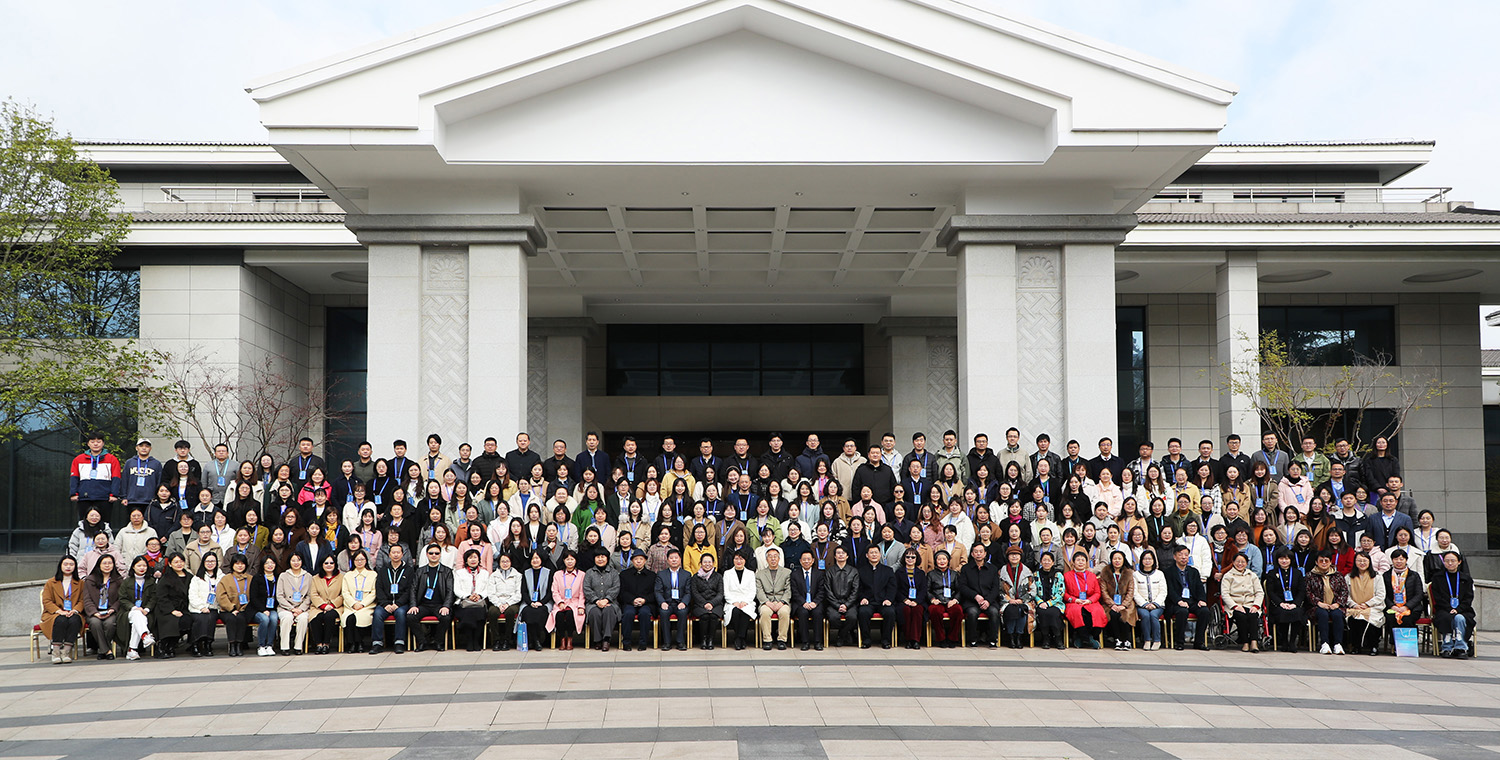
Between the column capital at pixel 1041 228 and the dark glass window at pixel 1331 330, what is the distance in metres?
11.7

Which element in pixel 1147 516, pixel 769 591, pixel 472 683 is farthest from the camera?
pixel 1147 516

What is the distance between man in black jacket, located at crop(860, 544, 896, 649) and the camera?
1231 centimetres

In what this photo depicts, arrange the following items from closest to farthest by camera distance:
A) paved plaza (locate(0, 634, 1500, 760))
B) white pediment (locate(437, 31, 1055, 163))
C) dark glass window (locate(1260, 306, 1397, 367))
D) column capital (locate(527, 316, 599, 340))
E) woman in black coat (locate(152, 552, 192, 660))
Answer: paved plaza (locate(0, 634, 1500, 760))
woman in black coat (locate(152, 552, 192, 660))
white pediment (locate(437, 31, 1055, 163))
column capital (locate(527, 316, 599, 340))
dark glass window (locate(1260, 306, 1397, 367))

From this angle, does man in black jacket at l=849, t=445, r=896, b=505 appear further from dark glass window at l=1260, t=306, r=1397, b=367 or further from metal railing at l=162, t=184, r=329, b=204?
metal railing at l=162, t=184, r=329, b=204

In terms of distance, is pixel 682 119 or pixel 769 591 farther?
pixel 682 119

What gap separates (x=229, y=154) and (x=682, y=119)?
17.6m

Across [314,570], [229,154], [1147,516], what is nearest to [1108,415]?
[1147,516]

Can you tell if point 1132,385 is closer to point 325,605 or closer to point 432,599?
point 432,599

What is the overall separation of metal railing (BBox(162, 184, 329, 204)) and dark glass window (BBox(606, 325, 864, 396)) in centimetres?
787

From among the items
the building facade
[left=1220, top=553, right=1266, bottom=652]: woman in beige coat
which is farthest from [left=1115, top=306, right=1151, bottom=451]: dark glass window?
[left=1220, top=553, right=1266, bottom=652]: woman in beige coat

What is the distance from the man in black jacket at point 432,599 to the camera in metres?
12.2

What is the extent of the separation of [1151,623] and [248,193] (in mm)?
22110

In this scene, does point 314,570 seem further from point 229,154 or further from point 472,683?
point 229,154

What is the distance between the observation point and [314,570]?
40.9ft
